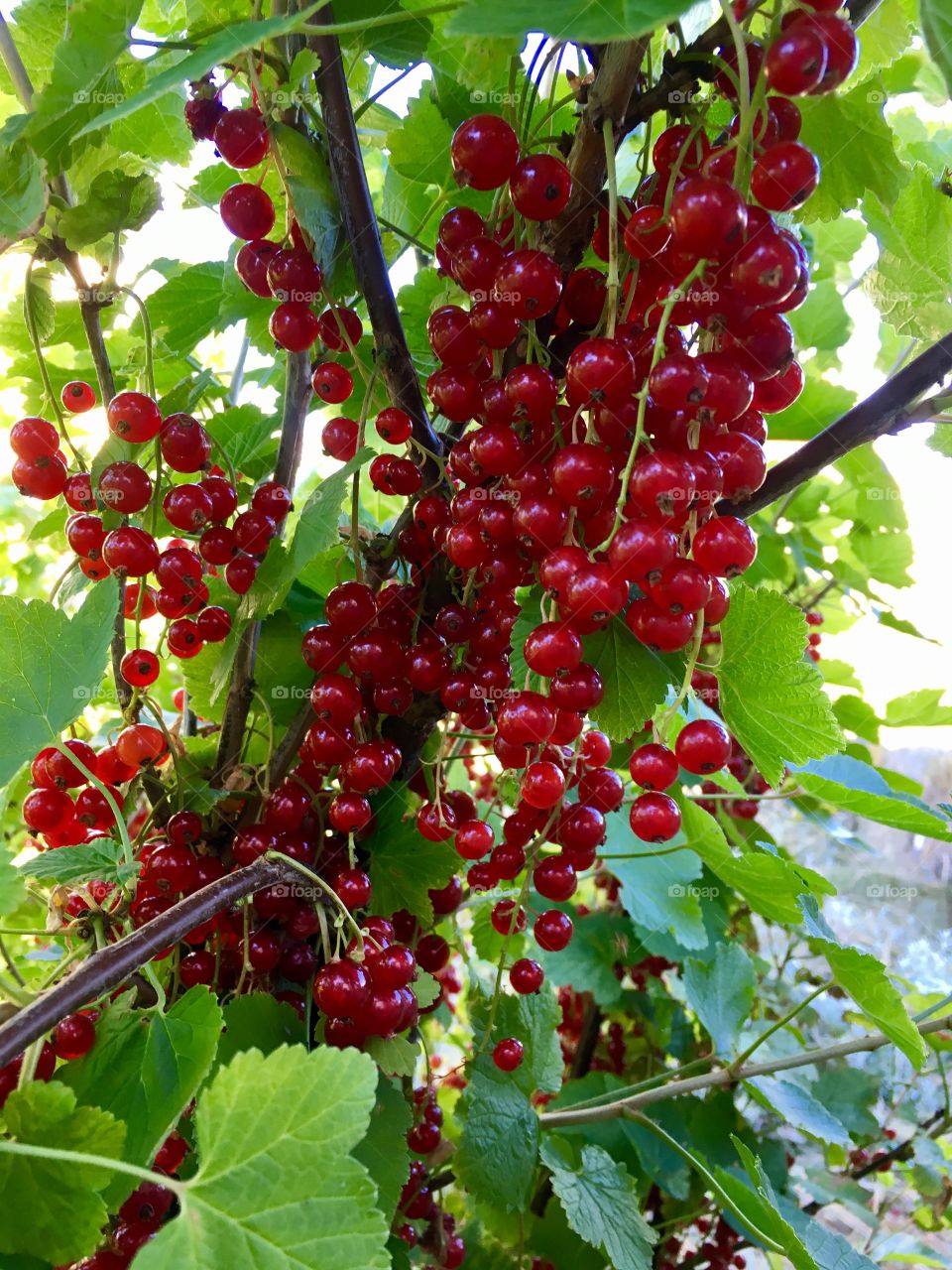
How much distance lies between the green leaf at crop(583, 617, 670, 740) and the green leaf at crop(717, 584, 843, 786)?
5cm

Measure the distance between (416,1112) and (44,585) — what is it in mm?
1204

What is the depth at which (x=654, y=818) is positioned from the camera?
0.44 metres

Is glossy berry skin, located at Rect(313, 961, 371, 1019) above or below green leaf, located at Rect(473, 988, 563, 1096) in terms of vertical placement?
above

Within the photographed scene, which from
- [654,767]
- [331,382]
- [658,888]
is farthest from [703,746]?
[658,888]

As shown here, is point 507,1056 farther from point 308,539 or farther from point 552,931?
point 308,539

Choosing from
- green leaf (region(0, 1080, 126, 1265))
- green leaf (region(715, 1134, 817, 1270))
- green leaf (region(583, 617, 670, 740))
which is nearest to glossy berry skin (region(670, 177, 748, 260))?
green leaf (region(583, 617, 670, 740))

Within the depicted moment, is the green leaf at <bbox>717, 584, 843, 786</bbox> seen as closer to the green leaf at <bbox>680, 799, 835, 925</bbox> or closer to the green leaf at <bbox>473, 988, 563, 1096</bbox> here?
the green leaf at <bbox>680, 799, 835, 925</bbox>

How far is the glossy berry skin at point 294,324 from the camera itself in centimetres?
48

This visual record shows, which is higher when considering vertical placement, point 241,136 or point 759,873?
point 241,136

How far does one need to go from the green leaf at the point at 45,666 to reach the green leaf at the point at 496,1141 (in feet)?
1.42

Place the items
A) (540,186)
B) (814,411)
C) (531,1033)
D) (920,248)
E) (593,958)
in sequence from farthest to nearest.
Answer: (593,958) → (814,411) → (531,1033) → (920,248) → (540,186)

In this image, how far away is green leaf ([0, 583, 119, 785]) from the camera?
48 centimetres

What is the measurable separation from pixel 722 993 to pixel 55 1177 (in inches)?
28.1

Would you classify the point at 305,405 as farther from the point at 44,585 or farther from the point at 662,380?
the point at 44,585
